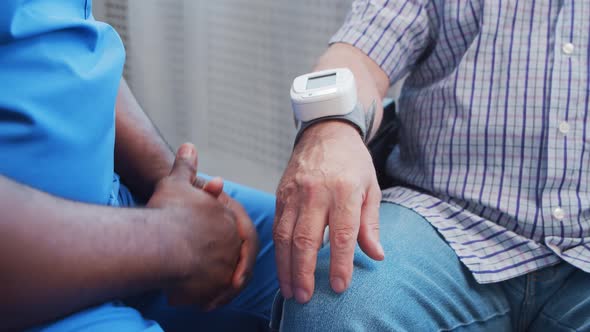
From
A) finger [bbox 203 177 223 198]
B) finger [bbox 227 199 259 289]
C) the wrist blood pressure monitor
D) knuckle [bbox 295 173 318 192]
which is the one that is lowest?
finger [bbox 227 199 259 289]

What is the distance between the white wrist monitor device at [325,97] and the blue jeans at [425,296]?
0.20 metres

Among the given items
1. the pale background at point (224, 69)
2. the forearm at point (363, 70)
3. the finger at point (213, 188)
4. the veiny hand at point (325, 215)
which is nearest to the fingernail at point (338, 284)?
the veiny hand at point (325, 215)

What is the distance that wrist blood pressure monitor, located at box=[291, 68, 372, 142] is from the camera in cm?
93

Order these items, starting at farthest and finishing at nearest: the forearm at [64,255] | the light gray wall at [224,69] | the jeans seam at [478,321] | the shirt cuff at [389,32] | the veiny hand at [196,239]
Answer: the light gray wall at [224,69] < the shirt cuff at [389,32] < the jeans seam at [478,321] < the veiny hand at [196,239] < the forearm at [64,255]

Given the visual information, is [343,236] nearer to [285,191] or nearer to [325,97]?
[285,191]

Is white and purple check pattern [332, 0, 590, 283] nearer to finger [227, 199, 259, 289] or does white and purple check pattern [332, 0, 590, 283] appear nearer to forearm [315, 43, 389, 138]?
forearm [315, 43, 389, 138]

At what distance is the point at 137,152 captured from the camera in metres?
0.97

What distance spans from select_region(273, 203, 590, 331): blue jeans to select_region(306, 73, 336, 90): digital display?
23cm

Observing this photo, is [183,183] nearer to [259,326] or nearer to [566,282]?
[259,326]

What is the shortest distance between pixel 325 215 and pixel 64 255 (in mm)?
330

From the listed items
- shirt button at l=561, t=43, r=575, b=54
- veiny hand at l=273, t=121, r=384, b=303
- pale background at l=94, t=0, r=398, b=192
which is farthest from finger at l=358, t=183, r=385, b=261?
pale background at l=94, t=0, r=398, b=192

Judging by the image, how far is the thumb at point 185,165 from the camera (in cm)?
89

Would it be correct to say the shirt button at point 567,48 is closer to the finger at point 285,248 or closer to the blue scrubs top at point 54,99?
the finger at point 285,248

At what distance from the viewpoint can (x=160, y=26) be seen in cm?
222
